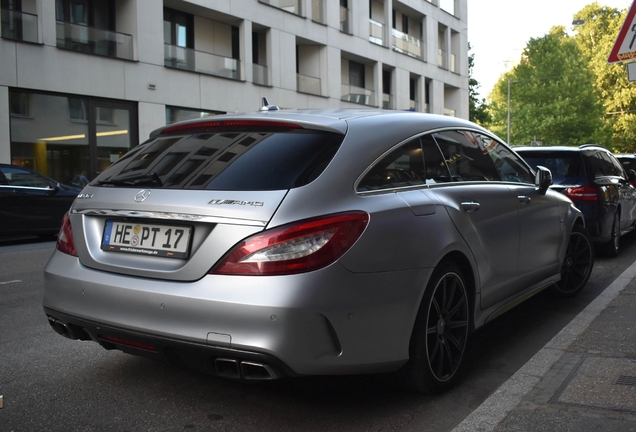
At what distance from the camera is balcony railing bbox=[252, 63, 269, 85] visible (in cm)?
2530

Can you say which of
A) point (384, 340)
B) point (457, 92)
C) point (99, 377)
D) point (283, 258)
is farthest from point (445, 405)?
point (457, 92)

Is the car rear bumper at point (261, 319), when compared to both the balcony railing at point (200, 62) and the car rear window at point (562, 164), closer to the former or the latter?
the car rear window at point (562, 164)

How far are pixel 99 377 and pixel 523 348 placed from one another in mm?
2785

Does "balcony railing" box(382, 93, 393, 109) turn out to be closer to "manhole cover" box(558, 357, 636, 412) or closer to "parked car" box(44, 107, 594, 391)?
"manhole cover" box(558, 357, 636, 412)

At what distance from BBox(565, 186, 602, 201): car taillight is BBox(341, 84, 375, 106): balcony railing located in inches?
879

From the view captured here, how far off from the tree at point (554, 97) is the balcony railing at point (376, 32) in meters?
19.2

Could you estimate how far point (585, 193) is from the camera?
8.45m

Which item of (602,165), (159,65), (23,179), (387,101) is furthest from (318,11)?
(602,165)

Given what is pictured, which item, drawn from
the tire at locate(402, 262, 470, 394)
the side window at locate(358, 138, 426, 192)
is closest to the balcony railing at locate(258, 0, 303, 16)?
the side window at locate(358, 138, 426, 192)

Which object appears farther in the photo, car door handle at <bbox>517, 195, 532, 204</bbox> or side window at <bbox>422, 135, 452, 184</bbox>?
car door handle at <bbox>517, 195, 532, 204</bbox>

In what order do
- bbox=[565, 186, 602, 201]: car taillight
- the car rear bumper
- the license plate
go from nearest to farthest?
the car rear bumper, the license plate, bbox=[565, 186, 602, 201]: car taillight

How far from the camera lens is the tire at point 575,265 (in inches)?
241

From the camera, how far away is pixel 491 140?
5.02m

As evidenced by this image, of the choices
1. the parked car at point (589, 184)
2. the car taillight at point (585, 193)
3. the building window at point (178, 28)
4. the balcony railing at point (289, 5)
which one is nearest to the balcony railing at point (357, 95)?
the balcony railing at point (289, 5)
